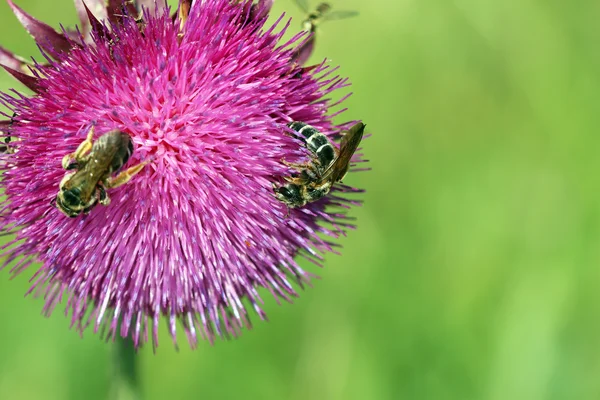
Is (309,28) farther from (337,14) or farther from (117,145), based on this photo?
(117,145)

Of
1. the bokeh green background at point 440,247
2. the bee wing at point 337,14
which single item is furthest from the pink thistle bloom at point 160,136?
the bokeh green background at point 440,247

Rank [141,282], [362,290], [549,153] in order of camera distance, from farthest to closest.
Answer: [549,153] → [362,290] → [141,282]

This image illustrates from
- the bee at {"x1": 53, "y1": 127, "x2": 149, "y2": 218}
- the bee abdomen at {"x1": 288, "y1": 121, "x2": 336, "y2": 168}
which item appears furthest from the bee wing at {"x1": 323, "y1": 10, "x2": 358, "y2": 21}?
the bee at {"x1": 53, "y1": 127, "x2": 149, "y2": 218}

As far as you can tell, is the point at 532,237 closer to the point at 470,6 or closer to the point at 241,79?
the point at 470,6

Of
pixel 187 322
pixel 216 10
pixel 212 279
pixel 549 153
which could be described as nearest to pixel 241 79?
pixel 216 10

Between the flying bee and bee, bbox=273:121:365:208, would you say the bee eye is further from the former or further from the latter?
the flying bee

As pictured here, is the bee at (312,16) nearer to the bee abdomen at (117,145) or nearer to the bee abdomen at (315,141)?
the bee abdomen at (315,141)
